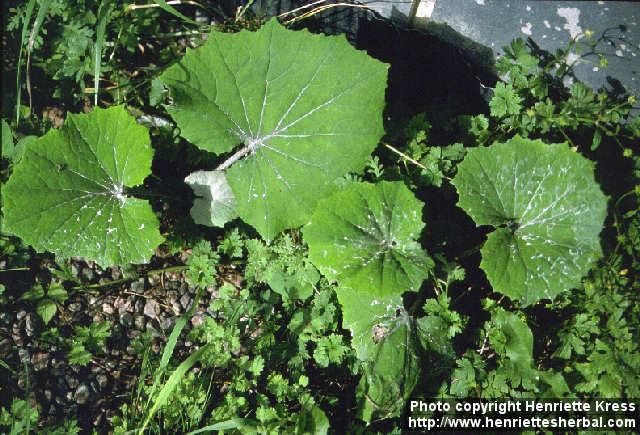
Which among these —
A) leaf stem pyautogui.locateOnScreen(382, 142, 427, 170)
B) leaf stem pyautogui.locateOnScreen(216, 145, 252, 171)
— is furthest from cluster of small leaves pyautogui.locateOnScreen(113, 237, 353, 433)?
leaf stem pyautogui.locateOnScreen(382, 142, 427, 170)

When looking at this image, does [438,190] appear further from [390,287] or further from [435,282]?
[390,287]

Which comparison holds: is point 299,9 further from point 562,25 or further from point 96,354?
point 96,354

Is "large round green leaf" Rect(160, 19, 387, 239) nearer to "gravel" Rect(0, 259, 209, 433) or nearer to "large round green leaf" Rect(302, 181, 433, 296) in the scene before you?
"large round green leaf" Rect(302, 181, 433, 296)

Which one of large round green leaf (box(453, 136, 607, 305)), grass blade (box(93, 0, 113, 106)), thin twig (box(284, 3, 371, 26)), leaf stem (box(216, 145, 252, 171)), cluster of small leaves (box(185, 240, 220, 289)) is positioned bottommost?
cluster of small leaves (box(185, 240, 220, 289))

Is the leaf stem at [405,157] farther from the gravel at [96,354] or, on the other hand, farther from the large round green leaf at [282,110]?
the gravel at [96,354]

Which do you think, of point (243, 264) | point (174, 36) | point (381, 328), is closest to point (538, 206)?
point (381, 328)

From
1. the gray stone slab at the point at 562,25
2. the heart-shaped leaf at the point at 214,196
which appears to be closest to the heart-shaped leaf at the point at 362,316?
the heart-shaped leaf at the point at 214,196
